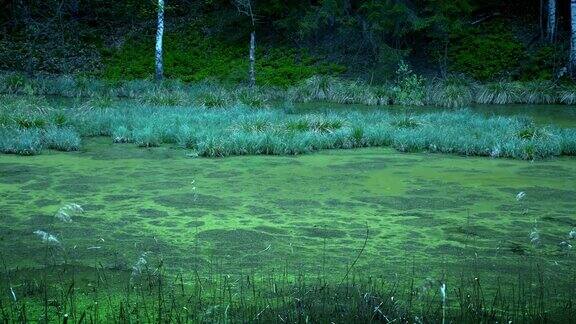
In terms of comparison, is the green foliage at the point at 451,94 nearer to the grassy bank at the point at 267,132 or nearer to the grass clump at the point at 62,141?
the grassy bank at the point at 267,132

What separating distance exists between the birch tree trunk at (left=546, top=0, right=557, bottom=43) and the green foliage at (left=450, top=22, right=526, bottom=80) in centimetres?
101

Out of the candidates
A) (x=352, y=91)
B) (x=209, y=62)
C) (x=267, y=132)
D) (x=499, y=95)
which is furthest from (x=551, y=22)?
(x=267, y=132)

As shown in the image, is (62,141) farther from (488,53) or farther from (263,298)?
(488,53)

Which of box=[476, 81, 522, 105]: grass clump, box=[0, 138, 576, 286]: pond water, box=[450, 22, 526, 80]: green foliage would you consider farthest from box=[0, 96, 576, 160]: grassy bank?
box=[450, 22, 526, 80]: green foliage

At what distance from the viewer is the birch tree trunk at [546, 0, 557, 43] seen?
81.8ft

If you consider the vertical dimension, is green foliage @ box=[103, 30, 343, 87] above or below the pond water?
above

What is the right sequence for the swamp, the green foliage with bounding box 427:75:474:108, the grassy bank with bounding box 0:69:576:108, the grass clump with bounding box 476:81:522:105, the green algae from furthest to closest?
the grass clump with bounding box 476:81:522:105 < the grassy bank with bounding box 0:69:576:108 < the green foliage with bounding box 427:75:474:108 < the green algae < the swamp

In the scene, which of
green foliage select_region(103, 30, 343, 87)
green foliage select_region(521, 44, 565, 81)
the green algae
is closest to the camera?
the green algae

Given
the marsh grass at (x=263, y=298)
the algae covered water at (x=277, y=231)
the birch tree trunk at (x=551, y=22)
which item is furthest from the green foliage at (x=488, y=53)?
the marsh grass at (x=263, y=298)

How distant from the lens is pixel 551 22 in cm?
2520

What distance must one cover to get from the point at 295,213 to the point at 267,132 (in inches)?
197

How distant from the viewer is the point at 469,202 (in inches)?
283

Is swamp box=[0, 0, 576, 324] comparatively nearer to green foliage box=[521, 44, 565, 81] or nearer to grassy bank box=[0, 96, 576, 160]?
grassy bank box=[0, 96, 576, 160]

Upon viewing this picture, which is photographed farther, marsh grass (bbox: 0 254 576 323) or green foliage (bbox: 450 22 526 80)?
green foliage (bbox: 450 22 526 80)
